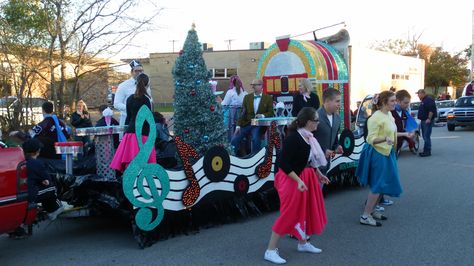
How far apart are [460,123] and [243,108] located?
14.5 metres

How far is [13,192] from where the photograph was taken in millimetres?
4227

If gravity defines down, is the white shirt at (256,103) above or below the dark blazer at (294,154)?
above

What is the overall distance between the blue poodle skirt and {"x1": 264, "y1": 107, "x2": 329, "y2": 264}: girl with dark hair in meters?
1.27

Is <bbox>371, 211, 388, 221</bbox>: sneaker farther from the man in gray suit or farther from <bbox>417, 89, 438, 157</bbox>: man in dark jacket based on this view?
<bbox>417, 89, 438, 157</bbox>: man in dark jacket

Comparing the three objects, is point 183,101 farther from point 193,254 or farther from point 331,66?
point 331,66

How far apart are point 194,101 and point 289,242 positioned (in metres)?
2.25

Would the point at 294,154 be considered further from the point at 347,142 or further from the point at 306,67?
the point at 306,67

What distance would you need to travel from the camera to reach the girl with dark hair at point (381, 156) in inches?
225

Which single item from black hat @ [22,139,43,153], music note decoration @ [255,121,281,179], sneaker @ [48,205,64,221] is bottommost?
sneaker @ [48,205,64,221]

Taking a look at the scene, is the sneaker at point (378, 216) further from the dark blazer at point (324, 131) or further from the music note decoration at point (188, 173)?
the music note decoration at point (188, 173)

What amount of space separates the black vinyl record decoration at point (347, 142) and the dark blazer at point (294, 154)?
327cm

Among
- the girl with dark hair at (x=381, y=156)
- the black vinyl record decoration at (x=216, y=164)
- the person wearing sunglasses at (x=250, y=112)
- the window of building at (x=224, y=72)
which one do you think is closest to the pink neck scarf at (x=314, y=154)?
the girl with dark hair at (x=381, y=156)

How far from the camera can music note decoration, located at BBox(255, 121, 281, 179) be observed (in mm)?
6457

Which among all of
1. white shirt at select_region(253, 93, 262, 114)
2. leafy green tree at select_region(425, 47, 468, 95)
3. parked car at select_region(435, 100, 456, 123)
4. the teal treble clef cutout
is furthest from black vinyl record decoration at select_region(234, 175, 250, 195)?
leafy green tree at select_region(425, 47, 468, 95)
